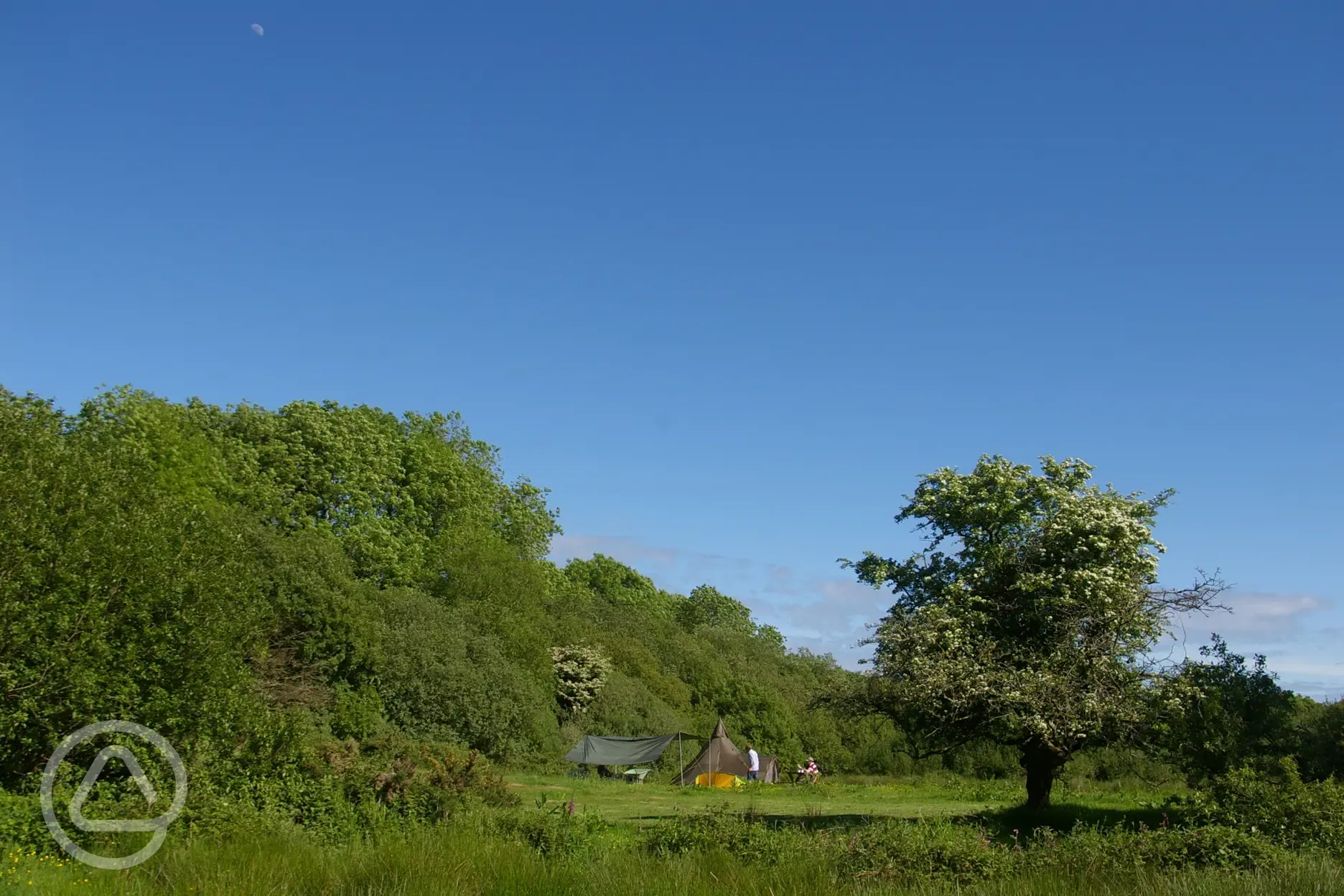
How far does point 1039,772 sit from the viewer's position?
21547 millimetres

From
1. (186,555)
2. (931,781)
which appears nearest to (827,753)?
(931,781)

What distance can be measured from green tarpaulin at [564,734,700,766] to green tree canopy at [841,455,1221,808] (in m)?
20.7

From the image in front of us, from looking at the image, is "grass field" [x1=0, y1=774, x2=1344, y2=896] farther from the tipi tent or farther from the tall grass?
the tipi tent

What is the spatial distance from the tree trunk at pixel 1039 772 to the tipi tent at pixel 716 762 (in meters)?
18.3

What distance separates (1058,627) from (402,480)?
1410 inches

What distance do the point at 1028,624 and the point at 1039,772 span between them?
3224mm

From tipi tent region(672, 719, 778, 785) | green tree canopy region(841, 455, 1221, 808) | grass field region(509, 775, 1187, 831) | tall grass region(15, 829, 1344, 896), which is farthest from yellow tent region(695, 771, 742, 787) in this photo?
tall grass region(15, 829, 1344, 896)

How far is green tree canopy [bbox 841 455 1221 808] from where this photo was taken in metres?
19.5

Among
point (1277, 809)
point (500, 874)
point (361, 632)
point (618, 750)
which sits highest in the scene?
point (361, 632)

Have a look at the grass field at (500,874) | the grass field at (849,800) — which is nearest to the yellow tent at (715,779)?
the grass field at (849,800)

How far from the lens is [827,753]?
58.1 metres

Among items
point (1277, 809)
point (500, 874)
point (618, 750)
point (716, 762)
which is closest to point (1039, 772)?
point (1277, 809)

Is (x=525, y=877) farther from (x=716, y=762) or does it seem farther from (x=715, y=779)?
(x=716, y=762)

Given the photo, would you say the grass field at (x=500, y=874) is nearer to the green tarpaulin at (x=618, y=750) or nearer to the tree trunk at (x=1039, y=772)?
the tree trunk at (x=1039, y=772)
